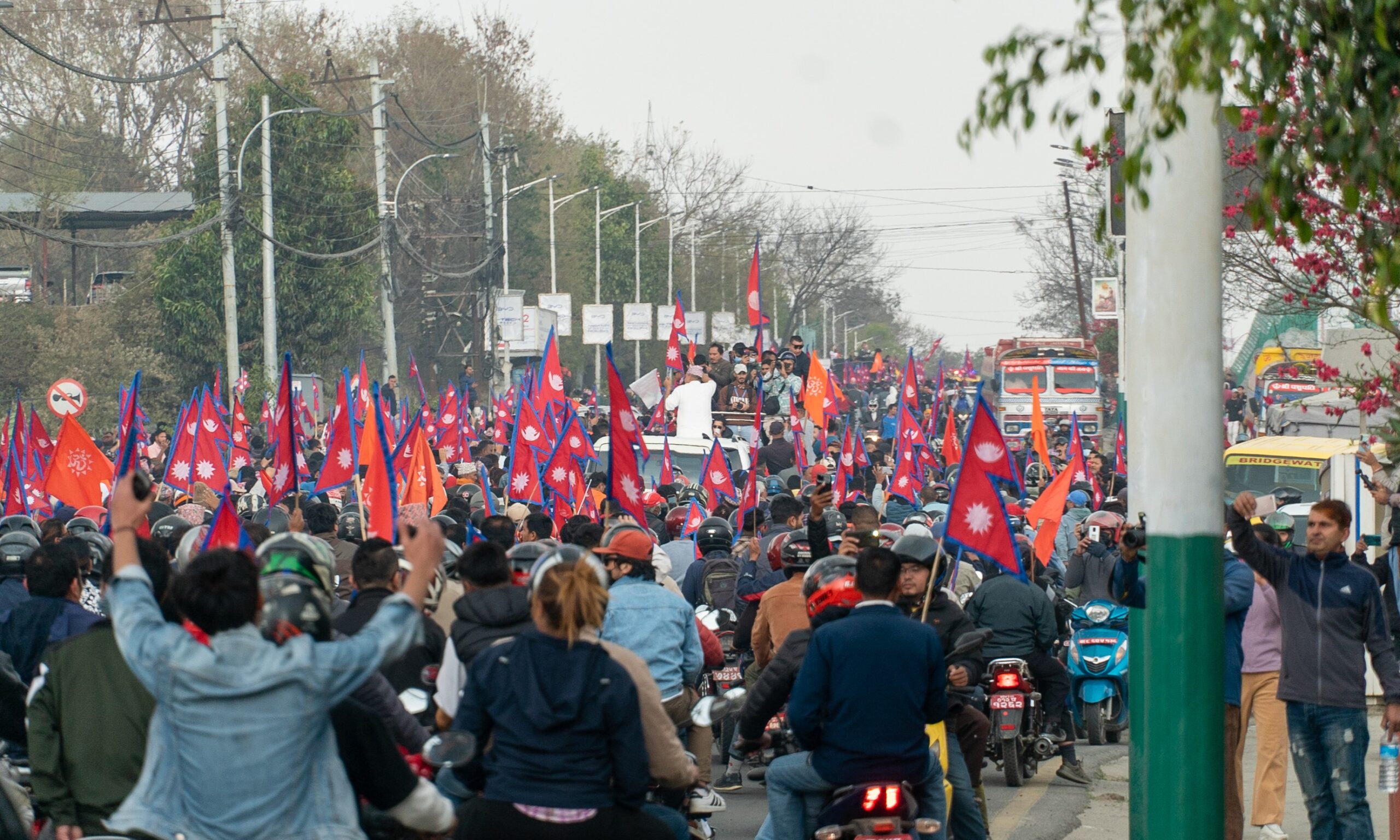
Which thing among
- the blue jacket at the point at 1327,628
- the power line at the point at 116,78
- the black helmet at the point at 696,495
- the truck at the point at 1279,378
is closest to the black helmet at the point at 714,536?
the blue jacket at the point at 1327,628

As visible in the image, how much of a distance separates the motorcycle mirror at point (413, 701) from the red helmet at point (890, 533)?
5.03m

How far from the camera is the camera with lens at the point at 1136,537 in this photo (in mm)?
7496

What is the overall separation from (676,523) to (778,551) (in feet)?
16.5

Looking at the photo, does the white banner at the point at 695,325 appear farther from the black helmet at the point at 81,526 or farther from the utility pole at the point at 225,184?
the black helmet at the point at 81,526

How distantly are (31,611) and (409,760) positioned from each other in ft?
8.05

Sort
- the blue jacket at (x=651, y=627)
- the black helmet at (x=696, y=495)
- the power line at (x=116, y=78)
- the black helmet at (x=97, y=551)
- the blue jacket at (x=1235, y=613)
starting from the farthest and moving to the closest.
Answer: the power line at (x=116, y=78), the black helmet at (x=696, y=495), the blue jacket at (x=1235, y=613), the black helmet at (x=97, y=551), the blue jacket at (x=651, y=627)

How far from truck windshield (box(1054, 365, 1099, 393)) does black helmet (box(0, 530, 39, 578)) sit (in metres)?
42.5

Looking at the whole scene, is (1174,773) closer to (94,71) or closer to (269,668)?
(269,668)

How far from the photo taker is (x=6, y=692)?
625 cm

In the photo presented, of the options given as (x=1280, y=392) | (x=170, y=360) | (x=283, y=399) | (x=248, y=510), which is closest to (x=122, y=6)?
(x=170, y=360)

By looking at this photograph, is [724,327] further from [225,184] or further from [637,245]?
[225,184]

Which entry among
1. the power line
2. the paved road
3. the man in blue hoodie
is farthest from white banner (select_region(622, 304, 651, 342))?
the man in blue hoodie

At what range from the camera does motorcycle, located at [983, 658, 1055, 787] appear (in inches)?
454

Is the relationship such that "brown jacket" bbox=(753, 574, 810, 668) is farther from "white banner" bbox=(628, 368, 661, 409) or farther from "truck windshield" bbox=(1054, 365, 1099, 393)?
"truck windshield" bbox=(1054, 365, 1099, 393)
